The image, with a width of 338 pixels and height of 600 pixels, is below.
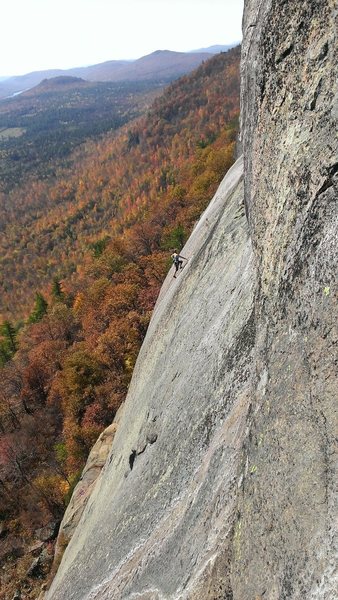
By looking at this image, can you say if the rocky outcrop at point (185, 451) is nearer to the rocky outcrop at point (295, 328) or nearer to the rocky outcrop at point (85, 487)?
the rocky outcrop at point (295, 328)

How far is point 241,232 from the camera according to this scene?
1270cm

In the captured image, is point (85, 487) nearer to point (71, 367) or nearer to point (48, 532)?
point (48, 532)

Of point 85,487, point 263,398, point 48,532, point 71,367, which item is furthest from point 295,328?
point 48,532

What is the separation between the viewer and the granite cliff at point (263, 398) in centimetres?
510

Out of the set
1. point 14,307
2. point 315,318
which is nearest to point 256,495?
point 315,318

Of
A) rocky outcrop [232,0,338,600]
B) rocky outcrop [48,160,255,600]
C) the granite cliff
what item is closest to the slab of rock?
rocky outcrop [48,160,255,600]

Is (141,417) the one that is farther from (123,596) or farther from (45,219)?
(45,219)

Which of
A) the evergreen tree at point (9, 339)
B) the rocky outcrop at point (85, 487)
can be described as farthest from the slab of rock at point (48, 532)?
the evergreen tree at point (9, 339)

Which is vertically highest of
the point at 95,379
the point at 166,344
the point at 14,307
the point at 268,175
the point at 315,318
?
the point at 268,175

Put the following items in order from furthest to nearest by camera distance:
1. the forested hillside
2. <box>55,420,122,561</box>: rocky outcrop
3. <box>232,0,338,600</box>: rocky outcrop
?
the forested hillside, <box>55,420,122,561</box>: rocky outcrop, <box>232,0,338,600</box>: rocky outcrop

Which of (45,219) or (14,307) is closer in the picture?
(14,307)

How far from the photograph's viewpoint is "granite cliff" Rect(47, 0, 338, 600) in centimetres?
510

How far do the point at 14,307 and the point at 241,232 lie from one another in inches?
4647

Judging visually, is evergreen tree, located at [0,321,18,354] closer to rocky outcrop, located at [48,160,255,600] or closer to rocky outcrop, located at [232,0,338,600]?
rocky outcrop, located at [48,160,255,600]
